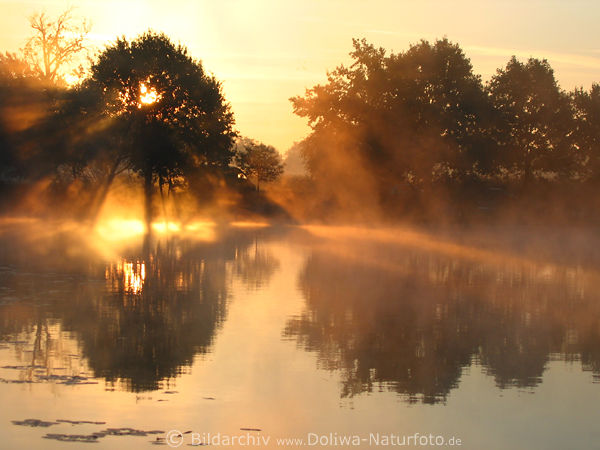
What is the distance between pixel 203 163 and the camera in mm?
68938

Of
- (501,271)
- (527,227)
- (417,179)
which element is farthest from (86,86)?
(501,271)

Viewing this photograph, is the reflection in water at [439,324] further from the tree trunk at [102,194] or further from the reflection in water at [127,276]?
the tree trunk at [102,194]

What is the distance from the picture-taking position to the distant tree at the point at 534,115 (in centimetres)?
7631

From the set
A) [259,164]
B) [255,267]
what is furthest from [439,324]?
[259,164]

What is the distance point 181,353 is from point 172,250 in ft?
63.9

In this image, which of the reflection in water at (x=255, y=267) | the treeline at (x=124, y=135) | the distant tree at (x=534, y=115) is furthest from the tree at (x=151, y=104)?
the reflection in water at (x=255, y=267)

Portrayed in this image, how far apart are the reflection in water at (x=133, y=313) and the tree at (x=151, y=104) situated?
36.9m

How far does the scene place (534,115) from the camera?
76812 mm

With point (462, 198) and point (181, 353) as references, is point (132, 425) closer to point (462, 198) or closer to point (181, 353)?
point (181, 353)

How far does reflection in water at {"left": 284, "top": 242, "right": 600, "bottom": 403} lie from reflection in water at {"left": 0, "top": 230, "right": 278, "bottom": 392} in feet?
5.86

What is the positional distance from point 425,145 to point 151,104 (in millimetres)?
21066

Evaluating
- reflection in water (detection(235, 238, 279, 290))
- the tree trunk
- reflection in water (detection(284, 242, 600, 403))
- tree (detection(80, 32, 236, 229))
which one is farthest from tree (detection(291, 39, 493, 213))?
reflection in water (detection(284, 242, 600, 403))

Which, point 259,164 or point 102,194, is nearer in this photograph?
point 102,194

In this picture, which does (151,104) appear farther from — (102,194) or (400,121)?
(400,121)
